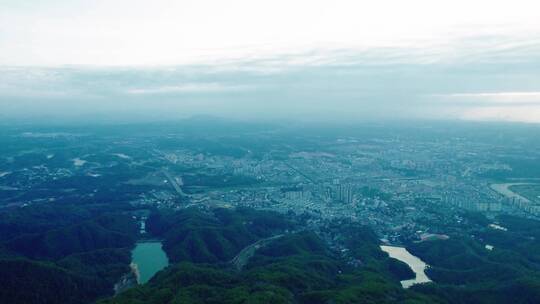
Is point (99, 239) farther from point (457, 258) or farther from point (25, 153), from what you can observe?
point (25, 153)

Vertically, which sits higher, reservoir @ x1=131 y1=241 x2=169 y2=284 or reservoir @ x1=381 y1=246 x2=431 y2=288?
reservoir @ x1=131 y1=241 x2=169 y2=284

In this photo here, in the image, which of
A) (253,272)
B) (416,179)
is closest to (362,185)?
(416,179)

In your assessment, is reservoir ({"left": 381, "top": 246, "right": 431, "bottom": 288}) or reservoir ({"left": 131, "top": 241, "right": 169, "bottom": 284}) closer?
reservoir ({"left": 381, "top": 246, "right": 431, "bottom": 288})

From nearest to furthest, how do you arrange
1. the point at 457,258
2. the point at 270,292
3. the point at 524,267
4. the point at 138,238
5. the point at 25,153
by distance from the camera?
the point at 270,292 < the point at 524,267 < the point at 457,258 < the point at 138,238 < the point at 25,153

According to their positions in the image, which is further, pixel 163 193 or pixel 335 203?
pixel 163 193

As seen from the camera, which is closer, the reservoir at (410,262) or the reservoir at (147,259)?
the reservoir at (410,262)
